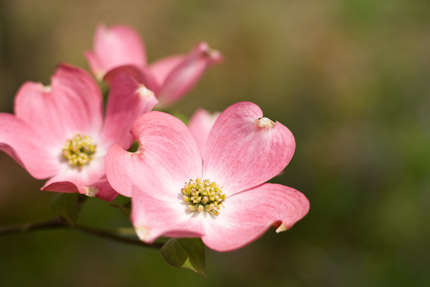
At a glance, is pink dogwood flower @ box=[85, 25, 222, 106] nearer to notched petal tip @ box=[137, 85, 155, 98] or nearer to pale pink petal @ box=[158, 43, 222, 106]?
pale pink petal @ box=[158, 43, 222, 106]

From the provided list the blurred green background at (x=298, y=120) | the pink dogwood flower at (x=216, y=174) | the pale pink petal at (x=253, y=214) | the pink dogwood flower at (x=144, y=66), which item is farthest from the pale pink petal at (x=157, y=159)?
the blurred green background at (x=298, y=120)

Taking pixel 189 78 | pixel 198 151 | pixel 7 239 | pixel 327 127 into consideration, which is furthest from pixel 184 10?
pixel 198 151

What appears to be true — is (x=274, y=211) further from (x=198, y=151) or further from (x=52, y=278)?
(x=52, y=278)

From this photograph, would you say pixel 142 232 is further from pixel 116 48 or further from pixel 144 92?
pixel 116 48

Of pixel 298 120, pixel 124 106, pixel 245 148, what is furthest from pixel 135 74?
pixel 298 120

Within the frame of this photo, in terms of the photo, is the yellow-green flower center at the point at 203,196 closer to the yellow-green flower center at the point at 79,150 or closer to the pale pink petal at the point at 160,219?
the pale pink petal at the point at 160,219

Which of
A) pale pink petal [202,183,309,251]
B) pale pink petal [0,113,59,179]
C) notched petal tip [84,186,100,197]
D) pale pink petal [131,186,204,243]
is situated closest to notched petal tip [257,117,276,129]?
pale pink petal [202,183,309,251]
